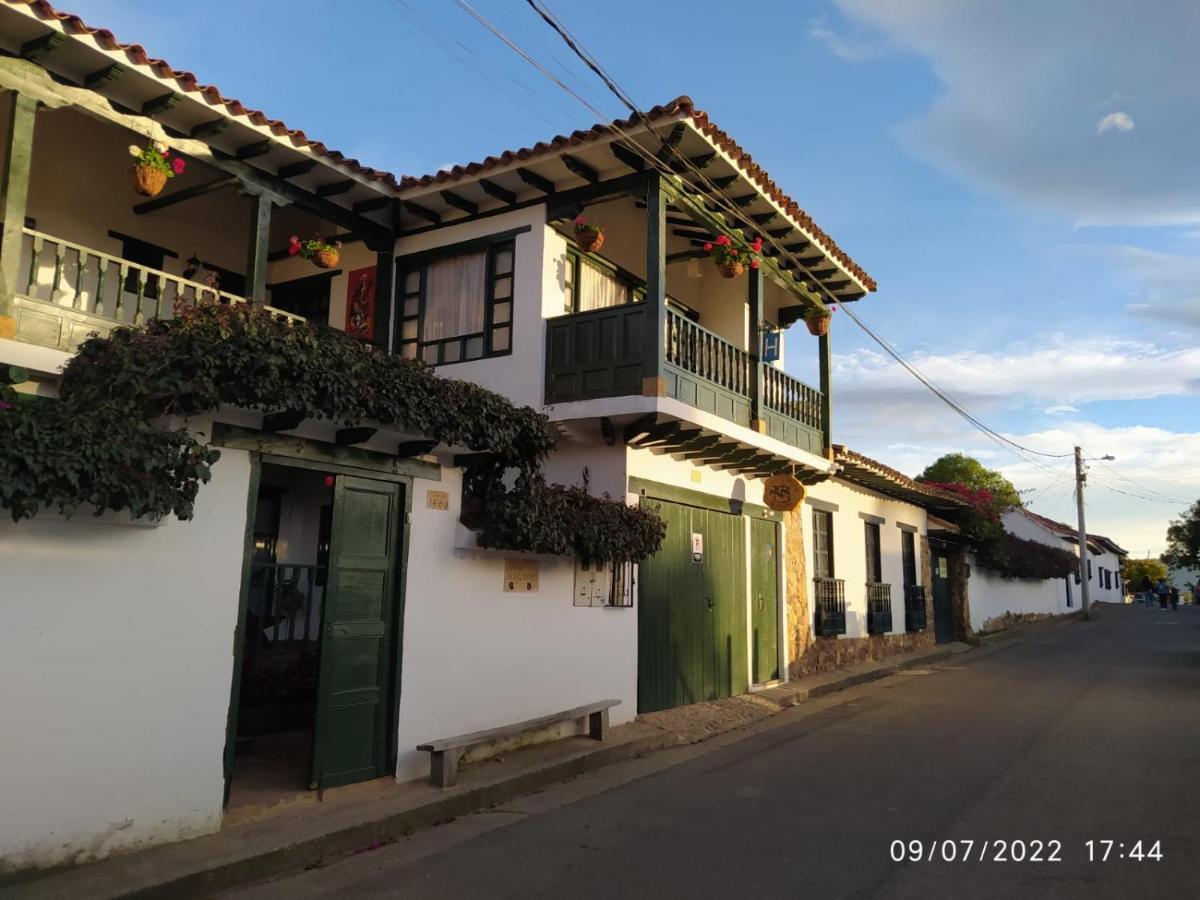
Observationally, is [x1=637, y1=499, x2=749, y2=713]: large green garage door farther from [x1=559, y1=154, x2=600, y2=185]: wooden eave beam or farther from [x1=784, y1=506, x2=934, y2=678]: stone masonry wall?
[x1=559, y1=154, x2=600, y2=185]: wooden eave beam

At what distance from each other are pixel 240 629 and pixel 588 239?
609 cm

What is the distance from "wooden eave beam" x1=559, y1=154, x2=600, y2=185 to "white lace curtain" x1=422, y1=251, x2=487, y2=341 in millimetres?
1658

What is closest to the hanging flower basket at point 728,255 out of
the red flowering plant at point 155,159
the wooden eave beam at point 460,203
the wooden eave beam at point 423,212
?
the wooden eave beam at point 460,203

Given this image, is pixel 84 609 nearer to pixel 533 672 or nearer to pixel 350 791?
pixel 350 791

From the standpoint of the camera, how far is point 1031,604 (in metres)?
33.2

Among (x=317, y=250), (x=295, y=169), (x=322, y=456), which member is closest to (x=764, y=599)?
(x=317, y=250)

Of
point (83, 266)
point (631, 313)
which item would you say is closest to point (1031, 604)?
point (631, 313)

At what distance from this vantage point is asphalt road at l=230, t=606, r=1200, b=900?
4.93 m

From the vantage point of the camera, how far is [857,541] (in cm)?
1723

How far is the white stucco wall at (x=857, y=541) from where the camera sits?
1588cm

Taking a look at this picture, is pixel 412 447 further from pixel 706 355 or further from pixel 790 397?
pixel 790 397

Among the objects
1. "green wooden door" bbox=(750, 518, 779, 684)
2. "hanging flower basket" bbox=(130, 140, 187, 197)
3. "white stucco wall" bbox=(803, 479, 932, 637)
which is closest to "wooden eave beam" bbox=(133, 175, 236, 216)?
"hanging flower basket" bbox=(130, 140, 187, 197)

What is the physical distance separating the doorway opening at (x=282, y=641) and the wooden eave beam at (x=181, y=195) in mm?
3136

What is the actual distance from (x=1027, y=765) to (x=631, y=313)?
611 centimetres
